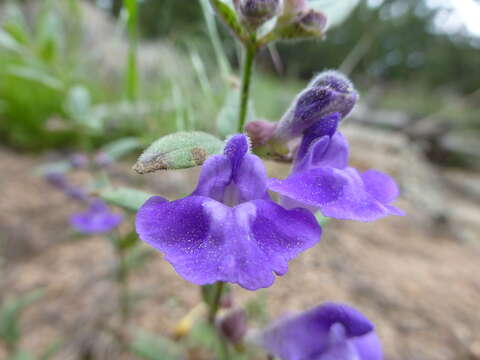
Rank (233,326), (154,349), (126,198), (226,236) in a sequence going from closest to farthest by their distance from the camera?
(226,236), (126,198), (233,326), (154,349)

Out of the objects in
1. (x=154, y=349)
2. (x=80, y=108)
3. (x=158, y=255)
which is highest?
(x=80, y=108)

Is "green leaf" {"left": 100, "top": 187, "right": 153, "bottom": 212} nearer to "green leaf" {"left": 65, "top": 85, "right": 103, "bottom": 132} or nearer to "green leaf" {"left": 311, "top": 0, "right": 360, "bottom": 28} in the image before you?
"green leaf" {"left": 311, "top": 0, "right": 360, "bottom": 28}

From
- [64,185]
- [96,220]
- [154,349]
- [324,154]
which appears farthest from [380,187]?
[64,185]

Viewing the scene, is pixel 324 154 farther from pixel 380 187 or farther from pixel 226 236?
pixel 226 236

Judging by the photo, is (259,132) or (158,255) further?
(158,255)

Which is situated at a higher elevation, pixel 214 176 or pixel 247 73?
pixel 247 73

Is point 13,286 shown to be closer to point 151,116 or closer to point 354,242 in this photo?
point 151,116

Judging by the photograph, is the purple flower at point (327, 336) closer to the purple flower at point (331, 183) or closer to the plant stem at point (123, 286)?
the purple flower at point (331, 183)
